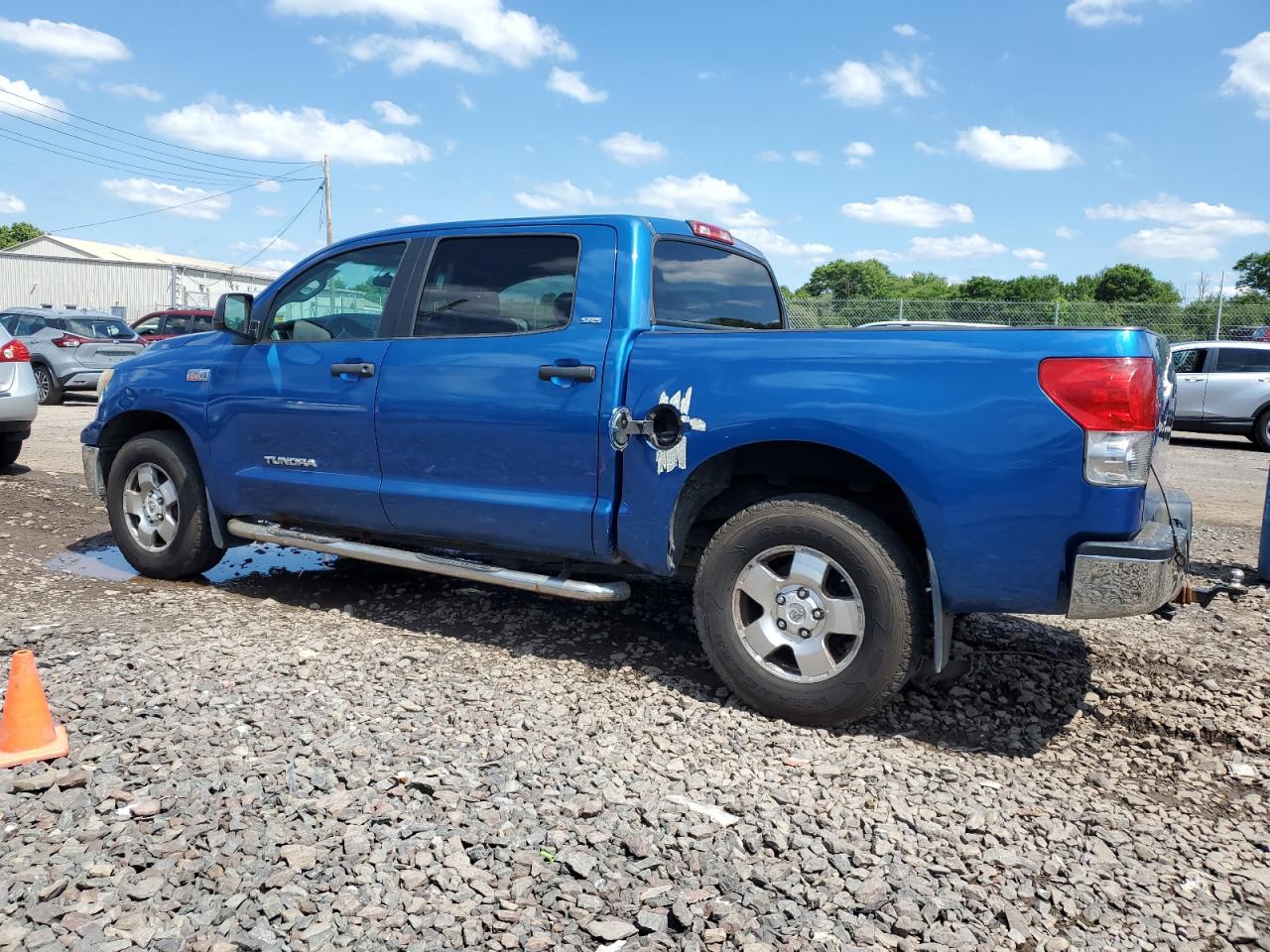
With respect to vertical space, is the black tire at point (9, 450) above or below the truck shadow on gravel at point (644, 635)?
above

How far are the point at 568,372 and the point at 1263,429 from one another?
14387 millimetres

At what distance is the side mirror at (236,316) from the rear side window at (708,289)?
236 centimetres

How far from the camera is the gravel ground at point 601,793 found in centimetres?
247

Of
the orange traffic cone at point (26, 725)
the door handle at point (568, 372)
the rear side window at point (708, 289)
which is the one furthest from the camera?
the rear side window at point (708, 289)

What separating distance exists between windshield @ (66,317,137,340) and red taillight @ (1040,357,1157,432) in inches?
719

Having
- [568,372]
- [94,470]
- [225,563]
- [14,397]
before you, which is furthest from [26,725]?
[14,397]

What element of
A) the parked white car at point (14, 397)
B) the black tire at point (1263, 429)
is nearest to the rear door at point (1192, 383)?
the black tire at point (1263, 429)

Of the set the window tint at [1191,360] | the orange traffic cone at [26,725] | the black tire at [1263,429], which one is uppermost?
the window tint at [1191,360]

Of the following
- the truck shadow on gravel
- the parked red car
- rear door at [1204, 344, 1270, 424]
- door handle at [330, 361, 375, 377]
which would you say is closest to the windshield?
the parked red car

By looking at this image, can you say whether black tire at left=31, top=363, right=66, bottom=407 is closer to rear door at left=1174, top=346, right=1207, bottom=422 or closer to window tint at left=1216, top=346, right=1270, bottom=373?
rear door at left=1174, top=346, right=1207, bottom=422

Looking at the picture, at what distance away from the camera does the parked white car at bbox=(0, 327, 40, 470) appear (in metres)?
9.23

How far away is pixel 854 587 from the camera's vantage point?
11.6ft

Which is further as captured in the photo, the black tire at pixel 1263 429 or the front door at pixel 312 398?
the black tire at pixel 1263 429

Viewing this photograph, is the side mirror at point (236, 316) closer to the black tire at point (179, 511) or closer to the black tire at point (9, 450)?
the black tire at point (179, 511)
